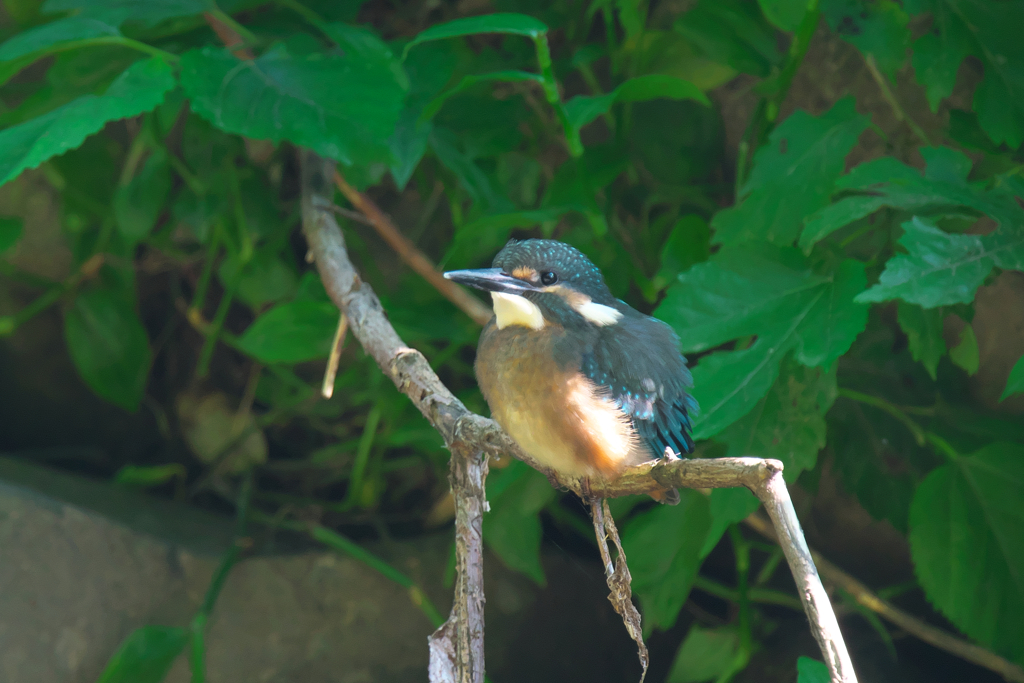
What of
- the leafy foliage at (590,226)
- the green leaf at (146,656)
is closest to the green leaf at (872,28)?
the leafy foliage at (590,226)

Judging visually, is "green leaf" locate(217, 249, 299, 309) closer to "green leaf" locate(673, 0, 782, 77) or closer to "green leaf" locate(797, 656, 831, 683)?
"green leaf" locate(673, 0, 782, 77)

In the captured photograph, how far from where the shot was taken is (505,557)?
144 centimetres

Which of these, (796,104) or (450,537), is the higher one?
(796,104)

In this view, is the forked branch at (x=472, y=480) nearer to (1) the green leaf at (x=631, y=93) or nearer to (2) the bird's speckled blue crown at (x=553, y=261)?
(2) the bird's speckled blue crown at (x=553, y=261)

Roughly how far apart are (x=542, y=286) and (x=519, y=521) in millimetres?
703

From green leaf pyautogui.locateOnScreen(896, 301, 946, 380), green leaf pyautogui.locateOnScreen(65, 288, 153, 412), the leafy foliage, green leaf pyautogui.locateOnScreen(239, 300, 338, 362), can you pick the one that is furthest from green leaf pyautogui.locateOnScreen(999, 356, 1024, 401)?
green leaf pyautogui.locateOnScreen(65, 288, 153, 412)

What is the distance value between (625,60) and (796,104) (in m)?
0.36

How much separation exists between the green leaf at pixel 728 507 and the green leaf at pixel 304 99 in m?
0.66

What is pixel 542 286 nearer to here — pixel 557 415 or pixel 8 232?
pixel 557 415

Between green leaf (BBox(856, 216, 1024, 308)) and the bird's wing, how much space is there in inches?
8.4

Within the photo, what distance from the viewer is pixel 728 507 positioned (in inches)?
42.1

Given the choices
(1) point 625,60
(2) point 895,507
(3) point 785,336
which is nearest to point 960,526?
(2) point 895,507

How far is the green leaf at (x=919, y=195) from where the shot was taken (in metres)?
0.96

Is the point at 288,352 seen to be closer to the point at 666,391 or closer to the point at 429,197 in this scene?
the point at 429,197
